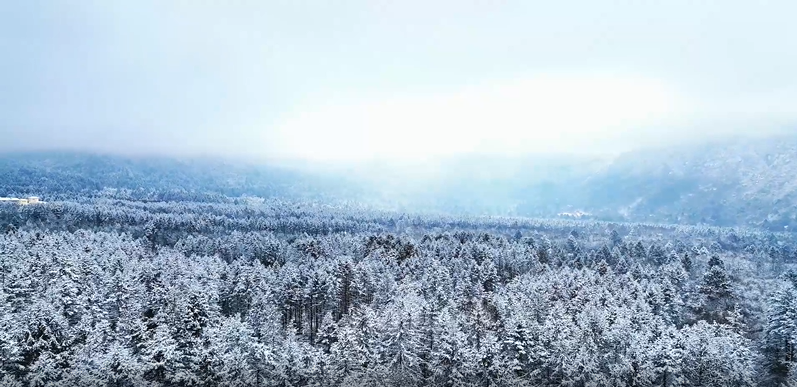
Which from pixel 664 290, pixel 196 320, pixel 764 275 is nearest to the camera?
pixel 196 320

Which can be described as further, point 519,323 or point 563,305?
point 563,305

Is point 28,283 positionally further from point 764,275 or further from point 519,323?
point 764,275

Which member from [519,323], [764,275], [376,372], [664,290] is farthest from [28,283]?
[764,275]

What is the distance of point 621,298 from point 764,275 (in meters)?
78.7

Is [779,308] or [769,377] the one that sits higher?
[779,308]

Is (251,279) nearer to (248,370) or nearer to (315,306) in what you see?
(315,306)

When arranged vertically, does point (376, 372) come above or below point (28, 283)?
below

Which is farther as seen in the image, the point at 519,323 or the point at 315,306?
the point at 315,306

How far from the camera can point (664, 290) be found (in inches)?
3447

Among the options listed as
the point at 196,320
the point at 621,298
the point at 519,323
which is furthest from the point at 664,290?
the point at 196,320

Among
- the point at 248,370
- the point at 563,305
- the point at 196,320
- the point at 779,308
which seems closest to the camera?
the point at 248,370

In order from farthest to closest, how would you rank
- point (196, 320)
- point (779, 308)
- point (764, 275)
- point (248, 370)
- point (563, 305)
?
1. point (764, 275)
2. point (563, 305)
3. point (779, 308)
4. point (196, 320)
5. point (248, 370)

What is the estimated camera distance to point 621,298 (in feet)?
261

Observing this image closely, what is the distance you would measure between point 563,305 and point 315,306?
39.3 m
